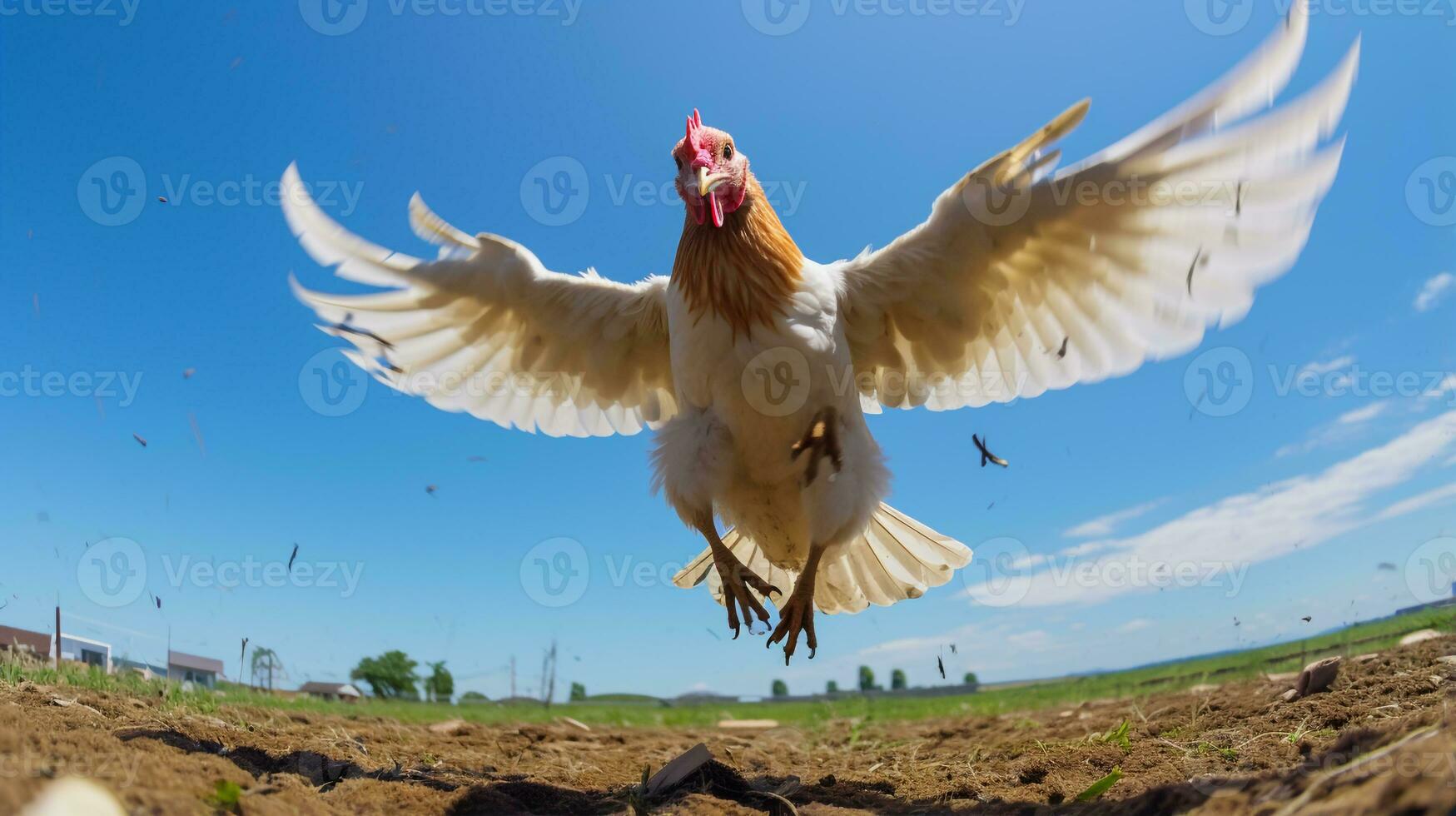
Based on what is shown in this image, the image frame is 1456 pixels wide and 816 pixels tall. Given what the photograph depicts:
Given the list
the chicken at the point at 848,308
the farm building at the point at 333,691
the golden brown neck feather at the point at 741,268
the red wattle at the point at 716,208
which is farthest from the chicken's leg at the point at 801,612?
the farm building at the point at 333,691

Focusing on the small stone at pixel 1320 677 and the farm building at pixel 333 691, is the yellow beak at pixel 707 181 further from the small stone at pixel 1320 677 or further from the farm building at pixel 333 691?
the farm building at pixel 333 691

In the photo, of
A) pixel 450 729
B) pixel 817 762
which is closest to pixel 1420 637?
pixel 817 762

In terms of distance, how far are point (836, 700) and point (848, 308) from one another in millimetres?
7435

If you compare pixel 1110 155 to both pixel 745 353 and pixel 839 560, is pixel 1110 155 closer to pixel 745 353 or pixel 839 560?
pixel 745 353

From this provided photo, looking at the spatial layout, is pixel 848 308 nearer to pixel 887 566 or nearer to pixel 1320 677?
pixel 887 566

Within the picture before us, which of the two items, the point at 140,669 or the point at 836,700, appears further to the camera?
the point at 836,700

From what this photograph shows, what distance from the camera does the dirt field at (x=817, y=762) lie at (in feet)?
6.82

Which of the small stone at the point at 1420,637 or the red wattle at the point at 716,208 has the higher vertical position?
the red wattle at the point at 716,208

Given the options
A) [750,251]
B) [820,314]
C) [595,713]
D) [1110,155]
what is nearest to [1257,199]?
[1110,155]

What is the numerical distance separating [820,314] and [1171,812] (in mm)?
2812

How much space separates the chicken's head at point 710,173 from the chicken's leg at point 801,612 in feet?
6.48

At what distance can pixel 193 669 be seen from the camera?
19.4ft

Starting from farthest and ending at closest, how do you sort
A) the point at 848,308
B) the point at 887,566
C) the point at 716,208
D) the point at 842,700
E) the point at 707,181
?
the point at 842,700
the point at 887,566
the point at 848,308
the point at 716,208
the point at 707,181

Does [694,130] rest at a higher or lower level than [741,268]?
higher
